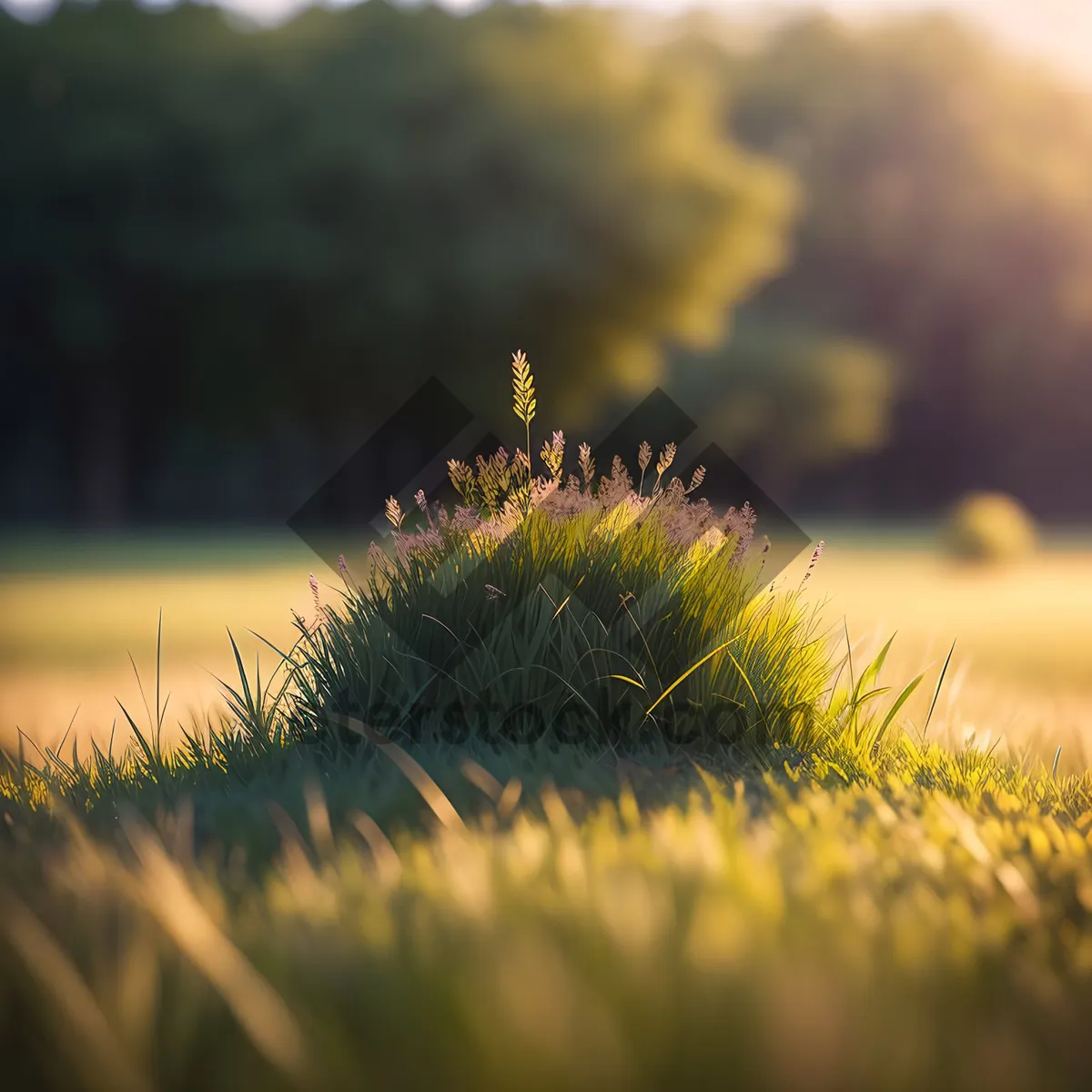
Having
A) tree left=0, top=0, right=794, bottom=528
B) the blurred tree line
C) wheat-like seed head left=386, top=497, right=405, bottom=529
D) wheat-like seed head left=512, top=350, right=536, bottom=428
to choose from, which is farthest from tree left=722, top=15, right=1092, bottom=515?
wheat-like seed head left=386, top=497, right=405, bottom=529

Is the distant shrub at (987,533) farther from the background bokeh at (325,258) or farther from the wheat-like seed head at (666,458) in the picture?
the wheat-like seed head at (666,458)

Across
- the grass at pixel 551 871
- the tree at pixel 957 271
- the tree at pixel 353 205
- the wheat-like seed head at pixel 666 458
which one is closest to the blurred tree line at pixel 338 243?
the tree at pixel 353 205

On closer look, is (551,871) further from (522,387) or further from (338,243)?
(338,243)

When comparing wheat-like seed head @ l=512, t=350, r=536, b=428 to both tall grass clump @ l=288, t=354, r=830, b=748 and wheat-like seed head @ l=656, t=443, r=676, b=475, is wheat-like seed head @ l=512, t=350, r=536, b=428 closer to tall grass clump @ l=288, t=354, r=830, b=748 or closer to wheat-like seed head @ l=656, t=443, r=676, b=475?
tall grass clump @ l=288, t=354, r=830, b=748

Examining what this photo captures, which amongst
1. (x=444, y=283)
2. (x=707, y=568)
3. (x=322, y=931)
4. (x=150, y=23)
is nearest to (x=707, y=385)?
(x=444, y=283)

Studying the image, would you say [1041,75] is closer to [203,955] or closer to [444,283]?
[444,283]

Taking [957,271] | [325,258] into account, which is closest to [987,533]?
[325,258]
